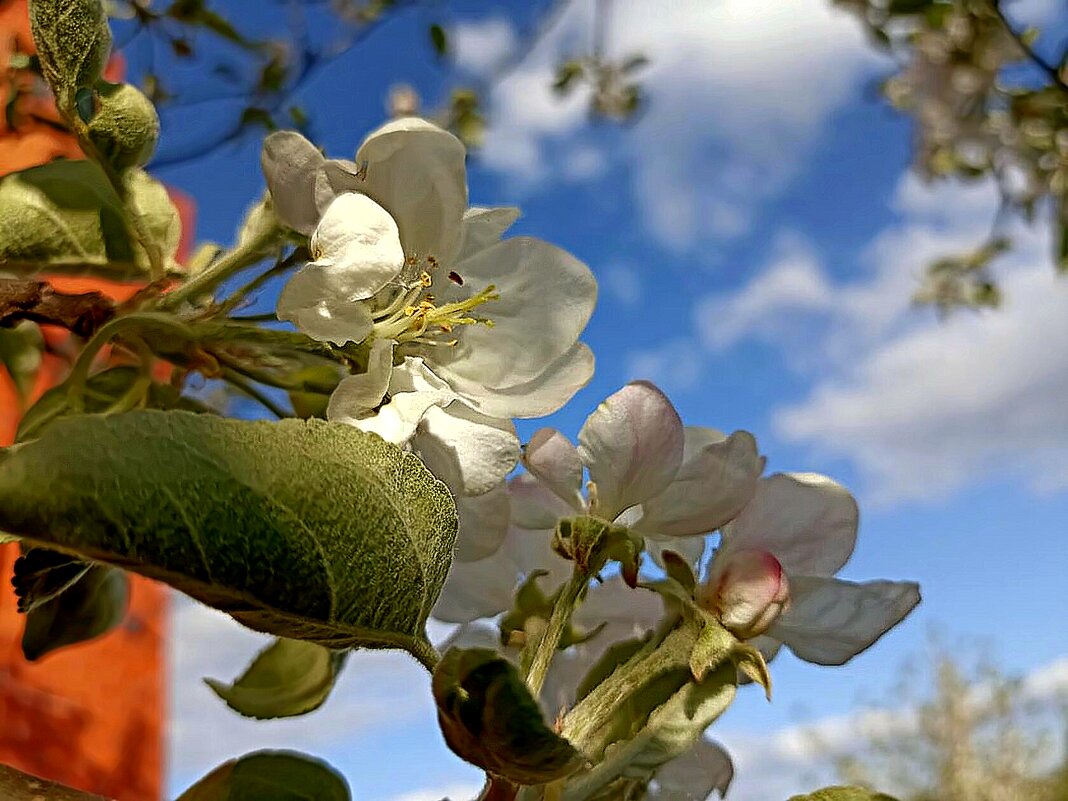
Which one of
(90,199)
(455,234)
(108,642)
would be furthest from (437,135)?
(108,642)

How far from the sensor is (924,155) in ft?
6.95

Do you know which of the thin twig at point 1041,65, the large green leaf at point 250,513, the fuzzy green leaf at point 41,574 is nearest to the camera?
the large green leaf at point 250,513

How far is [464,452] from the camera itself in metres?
0.34

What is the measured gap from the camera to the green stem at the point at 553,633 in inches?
11.8

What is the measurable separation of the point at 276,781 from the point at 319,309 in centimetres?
15

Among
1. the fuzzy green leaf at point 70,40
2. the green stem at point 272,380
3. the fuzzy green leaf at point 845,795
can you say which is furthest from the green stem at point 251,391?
the fuzzy green leaf at point 845,795

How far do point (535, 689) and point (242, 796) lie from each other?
11 cm

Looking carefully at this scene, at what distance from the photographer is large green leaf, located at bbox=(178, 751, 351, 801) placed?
1.10 ft

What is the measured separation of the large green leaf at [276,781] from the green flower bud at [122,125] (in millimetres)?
215

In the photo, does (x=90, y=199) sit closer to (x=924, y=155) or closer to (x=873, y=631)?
(x=873, y=631)

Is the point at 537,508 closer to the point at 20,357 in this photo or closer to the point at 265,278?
the point at 265,278

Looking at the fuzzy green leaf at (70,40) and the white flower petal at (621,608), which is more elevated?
the fuzzy green leaf at (70,40)

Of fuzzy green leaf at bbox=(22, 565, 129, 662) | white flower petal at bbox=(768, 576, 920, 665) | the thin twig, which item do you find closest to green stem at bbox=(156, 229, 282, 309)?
fuzzy green leaf at bbox=(22, 565, 129, 662)

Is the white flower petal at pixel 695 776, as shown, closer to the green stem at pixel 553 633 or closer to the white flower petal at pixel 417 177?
the green stem at pixel 553 633
